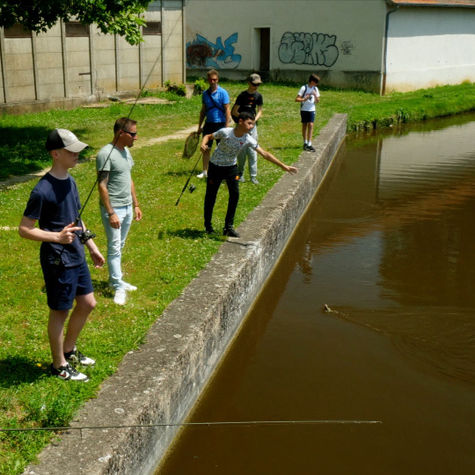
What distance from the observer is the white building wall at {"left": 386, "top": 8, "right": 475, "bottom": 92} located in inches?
1080

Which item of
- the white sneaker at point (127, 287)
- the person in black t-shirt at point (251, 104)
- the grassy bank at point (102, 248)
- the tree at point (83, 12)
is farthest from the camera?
the tree at point (83, 12)

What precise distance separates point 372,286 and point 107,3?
25.6 feet

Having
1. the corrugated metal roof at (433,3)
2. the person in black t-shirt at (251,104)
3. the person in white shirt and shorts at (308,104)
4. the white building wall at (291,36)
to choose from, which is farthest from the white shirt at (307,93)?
the white building wall at (291,36)

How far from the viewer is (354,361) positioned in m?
6.57

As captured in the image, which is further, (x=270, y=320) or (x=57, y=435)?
(x=270, y=320)

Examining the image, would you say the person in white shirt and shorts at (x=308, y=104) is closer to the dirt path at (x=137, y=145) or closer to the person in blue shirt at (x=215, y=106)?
the dirt path at (x=137, y=145)

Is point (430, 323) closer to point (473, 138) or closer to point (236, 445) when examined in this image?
point (236, 445)

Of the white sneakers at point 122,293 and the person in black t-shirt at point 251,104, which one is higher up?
→ the person in black t-shirt at point 251,104

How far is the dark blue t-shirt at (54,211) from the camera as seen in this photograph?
449 cm

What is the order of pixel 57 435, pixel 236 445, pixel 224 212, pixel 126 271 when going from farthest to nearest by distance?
pixel 224 212, pixel 126 271, pixel 236 445, pixel 57 435

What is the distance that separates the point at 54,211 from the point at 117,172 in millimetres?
1754

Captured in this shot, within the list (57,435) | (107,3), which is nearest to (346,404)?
(57,435)

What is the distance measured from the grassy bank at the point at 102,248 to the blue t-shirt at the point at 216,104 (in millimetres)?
1182

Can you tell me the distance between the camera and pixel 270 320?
7.59m
